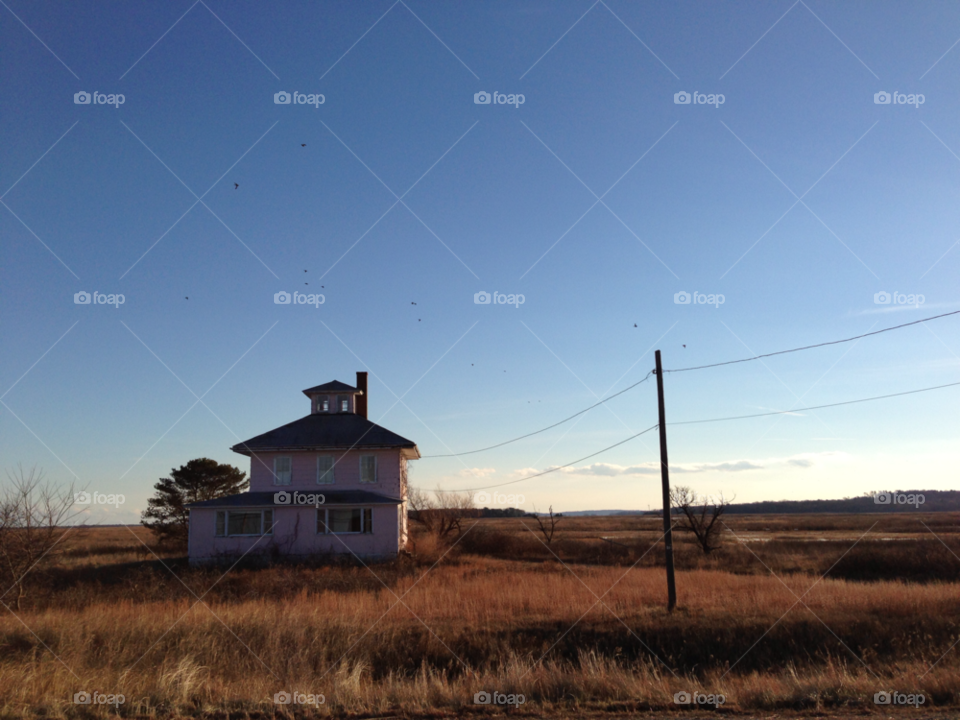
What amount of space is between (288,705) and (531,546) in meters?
38.9

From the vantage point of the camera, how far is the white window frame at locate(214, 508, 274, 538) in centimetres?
3112

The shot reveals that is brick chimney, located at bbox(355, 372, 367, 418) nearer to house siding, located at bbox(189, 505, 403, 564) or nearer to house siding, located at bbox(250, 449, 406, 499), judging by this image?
house siding, located at bbox(250, 449, 406, 499)

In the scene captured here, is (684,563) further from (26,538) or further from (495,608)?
(26,538)

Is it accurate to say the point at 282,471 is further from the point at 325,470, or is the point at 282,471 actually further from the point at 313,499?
the point at 313,499

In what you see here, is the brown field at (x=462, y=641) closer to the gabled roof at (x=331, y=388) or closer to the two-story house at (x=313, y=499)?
the two-story house at (x=313, y=499)

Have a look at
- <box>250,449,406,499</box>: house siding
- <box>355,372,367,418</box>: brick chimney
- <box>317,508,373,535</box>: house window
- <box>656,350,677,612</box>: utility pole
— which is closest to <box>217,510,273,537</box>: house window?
<box>250,449,406,499</box>: house siding

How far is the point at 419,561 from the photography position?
31781mm

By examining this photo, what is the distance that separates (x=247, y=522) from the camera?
103 feet

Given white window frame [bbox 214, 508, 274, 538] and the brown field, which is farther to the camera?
white window frame [bbox 214, 508, 274, 538]

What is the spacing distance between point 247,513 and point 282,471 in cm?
255

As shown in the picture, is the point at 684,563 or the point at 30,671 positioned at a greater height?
the point at 30,671

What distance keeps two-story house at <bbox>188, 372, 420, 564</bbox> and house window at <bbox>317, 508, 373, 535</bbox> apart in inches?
1.8

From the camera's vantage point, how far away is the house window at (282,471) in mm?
32719

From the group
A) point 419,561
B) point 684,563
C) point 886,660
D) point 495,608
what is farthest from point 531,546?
point 886,660
